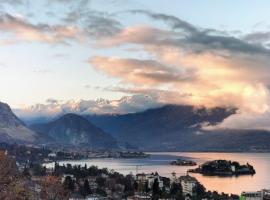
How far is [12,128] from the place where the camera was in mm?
173000

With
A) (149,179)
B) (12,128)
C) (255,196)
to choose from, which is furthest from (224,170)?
(12,128)

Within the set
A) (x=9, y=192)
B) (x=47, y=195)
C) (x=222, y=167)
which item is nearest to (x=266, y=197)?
(x=47, y=195)

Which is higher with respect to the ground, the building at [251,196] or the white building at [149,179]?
the white building at [149,179]

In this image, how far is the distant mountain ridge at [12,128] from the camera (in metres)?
166

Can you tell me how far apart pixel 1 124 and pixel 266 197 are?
135711 millimetres

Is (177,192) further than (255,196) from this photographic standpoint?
Yes

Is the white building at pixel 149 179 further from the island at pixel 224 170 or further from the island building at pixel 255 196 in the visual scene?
the island at pixel 224 170

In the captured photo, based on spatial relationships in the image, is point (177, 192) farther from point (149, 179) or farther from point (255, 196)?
point (149, 179)

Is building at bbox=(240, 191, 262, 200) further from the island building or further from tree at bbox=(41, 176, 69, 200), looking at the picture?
tree at bbox=(41, 176, 69, 200)

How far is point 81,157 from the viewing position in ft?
414

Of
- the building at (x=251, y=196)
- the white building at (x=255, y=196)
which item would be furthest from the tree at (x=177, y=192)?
the white building at (x=255, y=196)

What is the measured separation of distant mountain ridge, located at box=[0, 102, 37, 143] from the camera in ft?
544

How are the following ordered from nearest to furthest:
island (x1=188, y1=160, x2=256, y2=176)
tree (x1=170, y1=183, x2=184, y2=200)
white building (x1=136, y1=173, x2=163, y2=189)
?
tree (x1=170, y1=183, x2=184, y2=200) → white building (x1=136, y1=173, x2=163, y2=189) → island (x1=188, y1=160, x2=256, y2=176)

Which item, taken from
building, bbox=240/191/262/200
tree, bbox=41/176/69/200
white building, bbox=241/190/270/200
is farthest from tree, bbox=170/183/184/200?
tree, bbox=41/176/69/200
